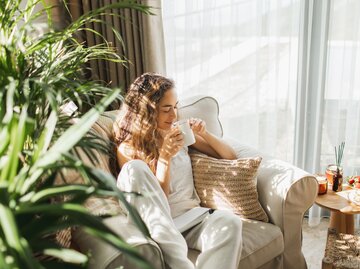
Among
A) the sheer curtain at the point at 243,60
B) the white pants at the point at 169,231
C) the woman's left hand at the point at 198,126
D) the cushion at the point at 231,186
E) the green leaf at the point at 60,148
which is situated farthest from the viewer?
the sheer curtain at the point at 243,60

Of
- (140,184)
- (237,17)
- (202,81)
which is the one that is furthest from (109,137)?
(237,17)

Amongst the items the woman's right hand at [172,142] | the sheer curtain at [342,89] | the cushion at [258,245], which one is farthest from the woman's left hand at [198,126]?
the sheer curtain at [342,89]

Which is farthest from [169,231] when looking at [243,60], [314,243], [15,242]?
[243,60]

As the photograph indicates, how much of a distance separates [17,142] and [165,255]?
3.11ft

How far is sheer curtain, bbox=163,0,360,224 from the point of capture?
8.02 feet

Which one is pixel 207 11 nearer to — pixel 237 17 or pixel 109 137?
pixel 237 17

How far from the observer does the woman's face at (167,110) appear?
6.16 ft

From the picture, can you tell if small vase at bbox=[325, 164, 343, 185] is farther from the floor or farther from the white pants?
the white pants

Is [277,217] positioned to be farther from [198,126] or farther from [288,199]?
[198,126]

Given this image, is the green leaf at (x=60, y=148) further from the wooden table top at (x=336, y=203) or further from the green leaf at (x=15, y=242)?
the wooden table top at (x=336, y=203)

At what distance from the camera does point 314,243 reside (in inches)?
98.9

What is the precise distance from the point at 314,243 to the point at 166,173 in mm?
1191

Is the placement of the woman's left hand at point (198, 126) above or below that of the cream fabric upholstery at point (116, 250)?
above

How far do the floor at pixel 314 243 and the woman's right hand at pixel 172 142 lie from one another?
3.43 ft
